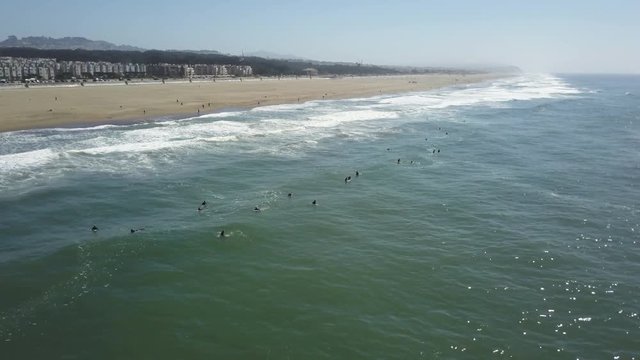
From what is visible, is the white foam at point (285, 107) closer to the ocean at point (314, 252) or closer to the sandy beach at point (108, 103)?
the sandy beach at point (108, 103)

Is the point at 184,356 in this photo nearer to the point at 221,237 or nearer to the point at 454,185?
the point at 221,237

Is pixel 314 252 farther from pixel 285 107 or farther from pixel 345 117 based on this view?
pixel 285 107

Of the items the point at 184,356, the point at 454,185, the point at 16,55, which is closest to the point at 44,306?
the point at 184,356

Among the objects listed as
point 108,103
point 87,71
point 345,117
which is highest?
point 87,71

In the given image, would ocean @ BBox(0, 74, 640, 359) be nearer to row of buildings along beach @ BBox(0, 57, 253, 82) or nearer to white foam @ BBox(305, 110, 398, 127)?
white foam @ BBox(305, 110, 398, 127)

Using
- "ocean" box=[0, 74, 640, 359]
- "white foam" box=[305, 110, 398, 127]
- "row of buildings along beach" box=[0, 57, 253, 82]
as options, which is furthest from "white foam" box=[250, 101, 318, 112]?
"row of buildings along beach" box=[0, 57, 253, 82]

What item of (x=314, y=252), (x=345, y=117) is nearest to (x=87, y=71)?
(x=345, y=117)
